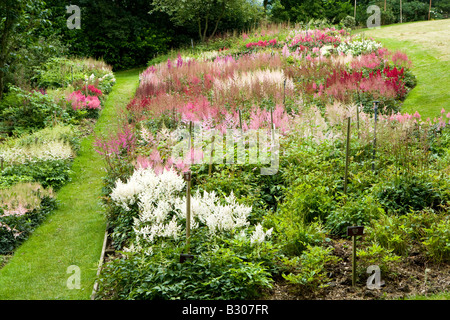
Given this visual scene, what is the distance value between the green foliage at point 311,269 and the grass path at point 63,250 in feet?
7.20

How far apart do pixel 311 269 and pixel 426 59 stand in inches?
465

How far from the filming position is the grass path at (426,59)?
9669mm

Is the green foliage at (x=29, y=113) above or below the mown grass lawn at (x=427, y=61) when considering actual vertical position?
below

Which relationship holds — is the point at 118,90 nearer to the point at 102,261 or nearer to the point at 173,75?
the point at 173,75

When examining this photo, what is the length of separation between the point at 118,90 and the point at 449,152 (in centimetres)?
1149

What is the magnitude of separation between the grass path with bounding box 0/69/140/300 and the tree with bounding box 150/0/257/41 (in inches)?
541

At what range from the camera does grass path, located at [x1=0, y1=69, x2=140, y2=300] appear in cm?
473

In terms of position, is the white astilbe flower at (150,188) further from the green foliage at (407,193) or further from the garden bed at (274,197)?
the green foliage at (407,193)

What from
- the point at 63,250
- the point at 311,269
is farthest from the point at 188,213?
the point at 63,250

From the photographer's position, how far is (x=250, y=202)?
530 cm

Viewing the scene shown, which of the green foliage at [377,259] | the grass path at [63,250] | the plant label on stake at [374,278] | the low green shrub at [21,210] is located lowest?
the grass path at [63,250]

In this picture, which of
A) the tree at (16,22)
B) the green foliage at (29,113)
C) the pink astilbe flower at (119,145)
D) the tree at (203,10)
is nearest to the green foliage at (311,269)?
the pink astilbe flower at (119,145)

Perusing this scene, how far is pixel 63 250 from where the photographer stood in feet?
18.5

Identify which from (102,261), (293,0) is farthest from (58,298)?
(293,0)
